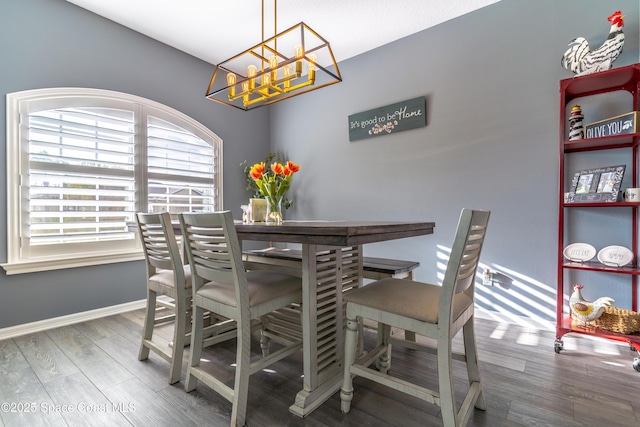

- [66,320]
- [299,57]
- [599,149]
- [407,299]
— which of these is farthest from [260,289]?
[599,149]

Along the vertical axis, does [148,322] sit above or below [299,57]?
below

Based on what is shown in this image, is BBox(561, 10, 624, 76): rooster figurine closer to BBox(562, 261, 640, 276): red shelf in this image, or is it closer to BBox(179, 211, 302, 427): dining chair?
BBox(562, 261, 640, 276): red shelf

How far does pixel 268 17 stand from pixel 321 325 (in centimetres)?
275

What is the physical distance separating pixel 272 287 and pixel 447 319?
0.78 meters

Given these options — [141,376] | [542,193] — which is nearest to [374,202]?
[542,193]

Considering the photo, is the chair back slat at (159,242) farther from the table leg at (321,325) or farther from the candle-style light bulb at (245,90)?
the candle-style light bulb at (245,90)

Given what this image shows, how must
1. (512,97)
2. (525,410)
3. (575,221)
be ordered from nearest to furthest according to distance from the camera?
(525,410), (575,221), (512,97)

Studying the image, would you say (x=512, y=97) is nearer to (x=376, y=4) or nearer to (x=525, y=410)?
(x=376, y=4)

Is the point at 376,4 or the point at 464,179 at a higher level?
the point at 376,4

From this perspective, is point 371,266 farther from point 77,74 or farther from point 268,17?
point 77,74

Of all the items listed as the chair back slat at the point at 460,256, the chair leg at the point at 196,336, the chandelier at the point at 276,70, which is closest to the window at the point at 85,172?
the chandelier at the point at 276,70

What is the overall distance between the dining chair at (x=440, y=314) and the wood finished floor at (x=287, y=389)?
18cm

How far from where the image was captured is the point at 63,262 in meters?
2.49

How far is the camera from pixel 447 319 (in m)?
1.10
